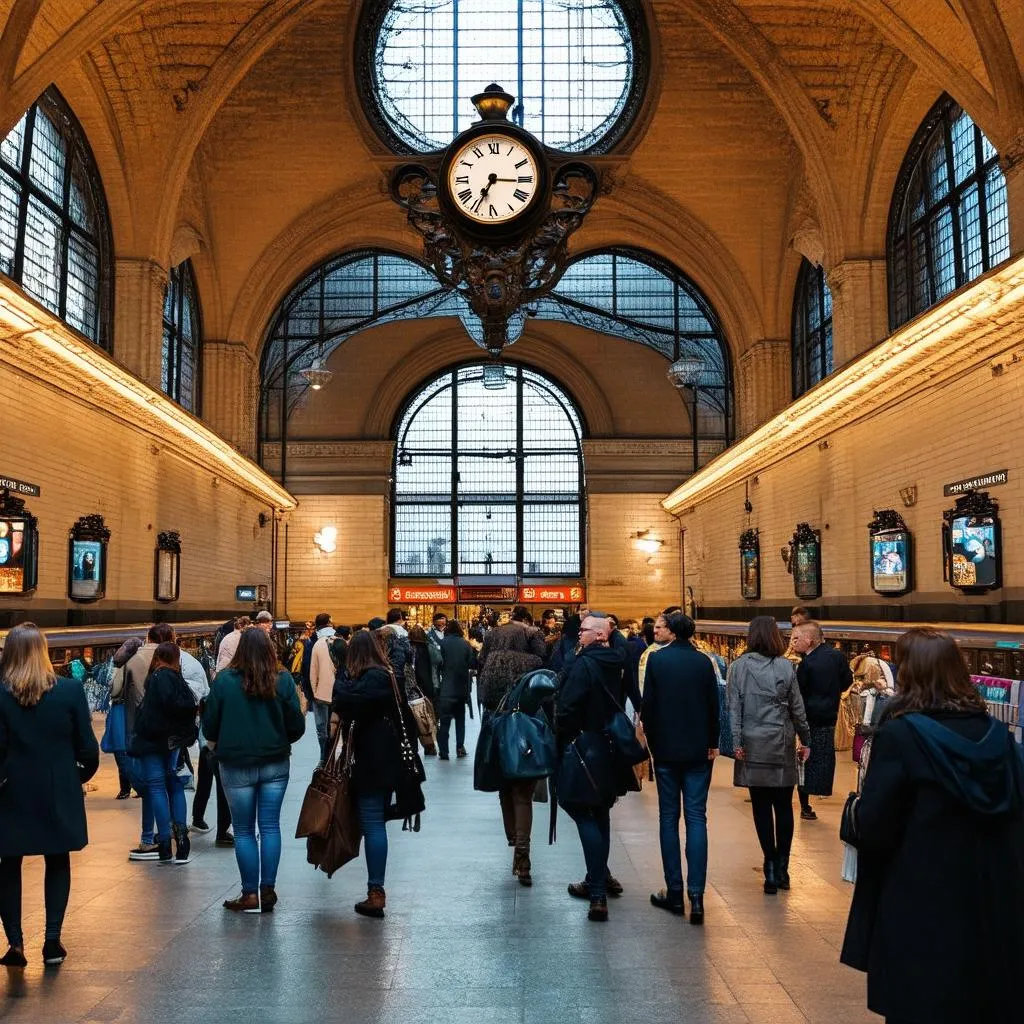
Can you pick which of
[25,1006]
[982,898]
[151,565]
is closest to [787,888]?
[982,898]

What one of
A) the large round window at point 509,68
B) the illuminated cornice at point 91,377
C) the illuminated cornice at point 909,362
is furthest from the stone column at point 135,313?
the illuminated cornice at point 909,362

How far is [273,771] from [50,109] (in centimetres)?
1351

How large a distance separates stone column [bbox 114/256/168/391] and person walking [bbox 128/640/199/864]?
11.8m

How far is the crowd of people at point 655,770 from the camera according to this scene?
291 cm

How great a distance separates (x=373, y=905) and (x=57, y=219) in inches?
524

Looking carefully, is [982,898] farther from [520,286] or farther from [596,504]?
[596,504]

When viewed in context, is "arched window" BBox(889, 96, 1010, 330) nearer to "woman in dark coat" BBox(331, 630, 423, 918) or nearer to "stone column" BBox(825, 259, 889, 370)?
"stone column" BBox(825, 259, 889, 370)

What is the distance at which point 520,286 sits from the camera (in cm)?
1116

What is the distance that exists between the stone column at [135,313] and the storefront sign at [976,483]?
11636 mm

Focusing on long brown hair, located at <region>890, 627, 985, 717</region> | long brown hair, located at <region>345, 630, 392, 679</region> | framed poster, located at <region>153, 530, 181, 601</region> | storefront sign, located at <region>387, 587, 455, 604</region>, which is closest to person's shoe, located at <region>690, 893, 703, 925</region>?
long brown hair, located at <region>345, 630, 392, 679</region>

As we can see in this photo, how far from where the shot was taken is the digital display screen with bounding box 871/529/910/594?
14320 mm

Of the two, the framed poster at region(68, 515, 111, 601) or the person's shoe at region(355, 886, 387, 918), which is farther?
the framed poster at region(68, 515, 111, 601)

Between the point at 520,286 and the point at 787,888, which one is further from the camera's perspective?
the point at 520,286

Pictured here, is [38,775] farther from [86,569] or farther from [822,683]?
[86,569]
